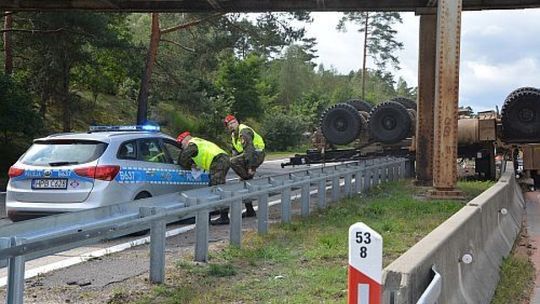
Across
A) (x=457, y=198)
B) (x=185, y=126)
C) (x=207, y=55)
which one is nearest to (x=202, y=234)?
(x=457, y=198)

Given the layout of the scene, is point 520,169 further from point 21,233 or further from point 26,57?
point 26,57

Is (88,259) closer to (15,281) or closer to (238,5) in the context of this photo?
(15,281)

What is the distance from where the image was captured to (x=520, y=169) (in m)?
18.7

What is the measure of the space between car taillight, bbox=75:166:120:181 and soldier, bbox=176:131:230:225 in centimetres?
142

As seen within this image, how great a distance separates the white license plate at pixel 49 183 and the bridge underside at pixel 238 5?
9689mm

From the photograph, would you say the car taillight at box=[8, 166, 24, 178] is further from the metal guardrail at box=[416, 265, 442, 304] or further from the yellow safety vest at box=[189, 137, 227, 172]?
the metal guardrail at box=[416, 265, 442, 304]

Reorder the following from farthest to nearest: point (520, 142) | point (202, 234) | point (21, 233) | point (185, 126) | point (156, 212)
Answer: point (185, 126) < point (520, 142) < point (202, 234) < point (156, 212) < point (21, 233)

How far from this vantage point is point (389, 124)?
1941 centimetres

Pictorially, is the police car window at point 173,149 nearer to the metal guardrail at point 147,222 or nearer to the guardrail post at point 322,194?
the metal guardrail at point 147,222

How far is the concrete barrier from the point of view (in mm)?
3789

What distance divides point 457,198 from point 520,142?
580 cm

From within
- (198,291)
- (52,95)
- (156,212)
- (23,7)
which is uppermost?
(23,7)

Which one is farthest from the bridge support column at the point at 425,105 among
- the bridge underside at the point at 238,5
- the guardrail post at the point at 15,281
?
the guardrail post at the point at 15,281

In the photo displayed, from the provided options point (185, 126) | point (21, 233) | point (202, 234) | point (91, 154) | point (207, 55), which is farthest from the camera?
point (185, 126)
